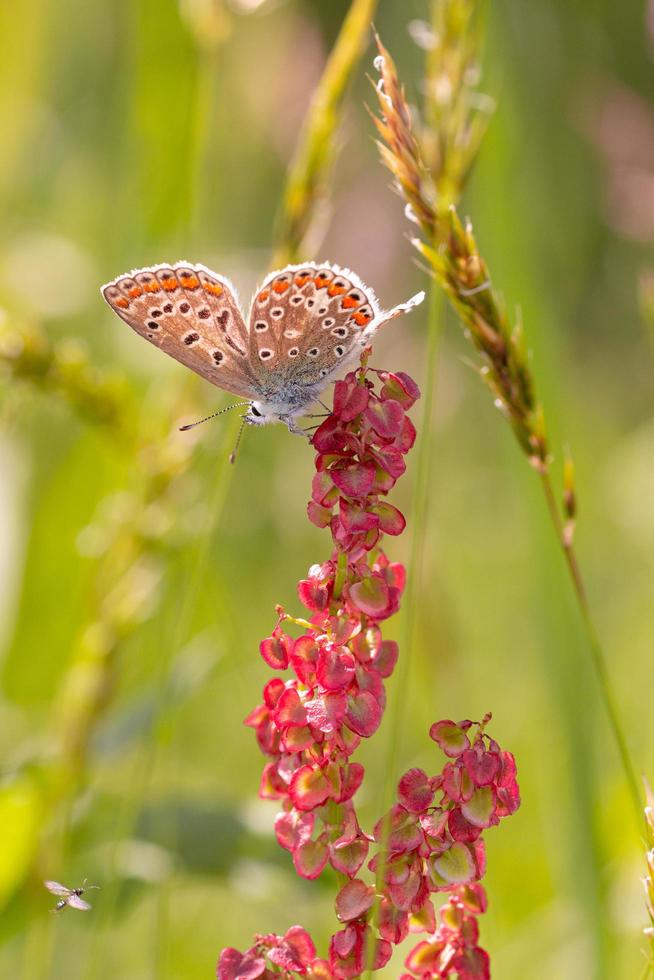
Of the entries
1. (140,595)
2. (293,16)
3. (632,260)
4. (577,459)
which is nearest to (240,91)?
(293,16)

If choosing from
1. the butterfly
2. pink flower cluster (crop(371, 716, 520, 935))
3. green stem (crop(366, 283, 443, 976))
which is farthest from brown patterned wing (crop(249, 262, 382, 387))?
pink flower cluster (crop(371, 716, 520, 935))

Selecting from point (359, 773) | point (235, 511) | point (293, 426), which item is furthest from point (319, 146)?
point (235, 511)

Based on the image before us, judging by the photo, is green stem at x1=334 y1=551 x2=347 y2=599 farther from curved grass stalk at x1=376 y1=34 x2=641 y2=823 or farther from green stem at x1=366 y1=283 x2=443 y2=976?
curved grass stalk at x1=376 y1=34 x2=641 y2=823

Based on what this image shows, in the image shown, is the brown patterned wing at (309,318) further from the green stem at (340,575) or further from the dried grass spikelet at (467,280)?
the green stem at (340,575)

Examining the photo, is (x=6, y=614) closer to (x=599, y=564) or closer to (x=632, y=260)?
(x=599, y=564)

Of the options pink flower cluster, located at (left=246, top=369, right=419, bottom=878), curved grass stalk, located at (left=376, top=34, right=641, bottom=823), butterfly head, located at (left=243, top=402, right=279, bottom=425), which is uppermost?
butterfly head, located at (left=243, top=402, right=279, bottom=425)

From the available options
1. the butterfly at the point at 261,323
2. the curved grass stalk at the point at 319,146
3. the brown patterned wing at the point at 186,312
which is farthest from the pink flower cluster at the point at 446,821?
the curved grass stalk at the point at 319,146
